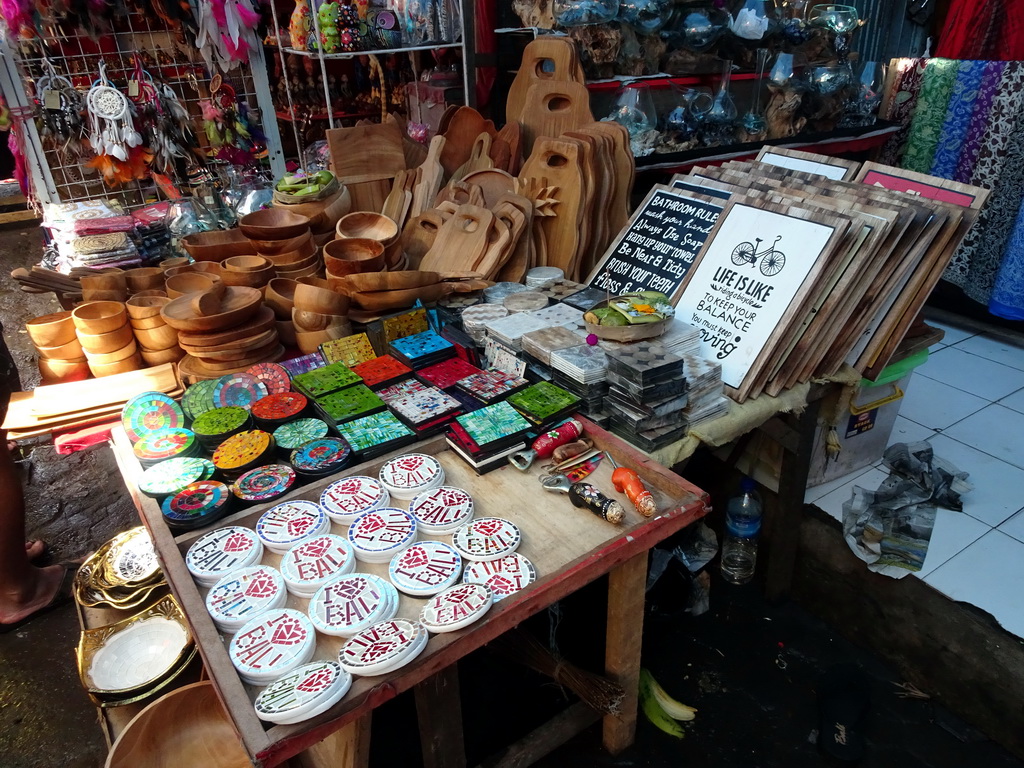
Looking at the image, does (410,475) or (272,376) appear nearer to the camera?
(410,475)

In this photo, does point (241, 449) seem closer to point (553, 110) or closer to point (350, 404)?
point (350, 404)

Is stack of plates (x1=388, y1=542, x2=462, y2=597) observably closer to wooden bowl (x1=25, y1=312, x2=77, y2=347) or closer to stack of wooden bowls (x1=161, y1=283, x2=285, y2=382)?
stack of wooden bowls (x1=161, y1=283, x2=285, y2=382)

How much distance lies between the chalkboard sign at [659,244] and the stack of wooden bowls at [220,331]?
4.33 ft

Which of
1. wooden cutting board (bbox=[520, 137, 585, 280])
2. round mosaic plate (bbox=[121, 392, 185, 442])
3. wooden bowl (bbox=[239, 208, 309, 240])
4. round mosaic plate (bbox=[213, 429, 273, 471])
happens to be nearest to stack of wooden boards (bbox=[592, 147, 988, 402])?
wooden cutting board (bbox=[520, 137, 585, 280])

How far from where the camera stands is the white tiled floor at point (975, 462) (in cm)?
243

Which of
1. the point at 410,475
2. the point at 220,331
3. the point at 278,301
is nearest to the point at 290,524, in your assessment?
the point at 410,475

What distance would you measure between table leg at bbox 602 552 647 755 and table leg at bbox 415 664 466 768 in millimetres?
503

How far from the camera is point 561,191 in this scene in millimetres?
2900

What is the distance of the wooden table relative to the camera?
4.22ft

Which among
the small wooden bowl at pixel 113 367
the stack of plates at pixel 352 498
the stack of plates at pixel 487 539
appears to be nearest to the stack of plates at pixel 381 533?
the stack of plates at pixel 352 498

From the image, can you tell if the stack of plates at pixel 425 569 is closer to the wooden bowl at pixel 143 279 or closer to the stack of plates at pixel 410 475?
the stack of plates at pixel 410 475

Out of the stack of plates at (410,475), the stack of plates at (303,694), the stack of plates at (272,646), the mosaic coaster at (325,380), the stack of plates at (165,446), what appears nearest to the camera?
the stack of plates at (303,694)

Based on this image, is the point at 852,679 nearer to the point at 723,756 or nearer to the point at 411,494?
the point at 723,756

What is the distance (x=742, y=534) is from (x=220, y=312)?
7.34 ft
